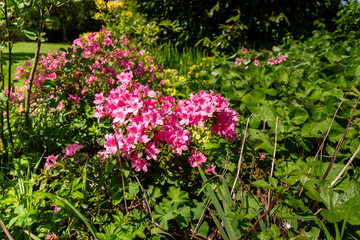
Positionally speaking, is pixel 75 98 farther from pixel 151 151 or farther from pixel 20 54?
pixel 20 54

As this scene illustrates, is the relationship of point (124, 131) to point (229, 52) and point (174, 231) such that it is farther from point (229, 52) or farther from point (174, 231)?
point (229, 52)

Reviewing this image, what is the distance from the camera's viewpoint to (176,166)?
130cm

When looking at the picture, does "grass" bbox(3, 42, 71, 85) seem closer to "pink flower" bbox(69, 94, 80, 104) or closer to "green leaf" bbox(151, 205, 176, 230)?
"pink flower" bbox(69, 94, 80, 104)

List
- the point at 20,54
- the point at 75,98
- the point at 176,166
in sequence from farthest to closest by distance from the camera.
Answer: the point at 20,54, the point at 75,98, the point at 176,166

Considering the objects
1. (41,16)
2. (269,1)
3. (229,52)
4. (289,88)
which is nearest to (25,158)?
(41,16)

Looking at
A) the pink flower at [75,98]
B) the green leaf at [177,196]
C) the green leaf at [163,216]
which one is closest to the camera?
the green leaf at [163,216]

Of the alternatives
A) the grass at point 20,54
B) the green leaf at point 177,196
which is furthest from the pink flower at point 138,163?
the grass at point 20,54

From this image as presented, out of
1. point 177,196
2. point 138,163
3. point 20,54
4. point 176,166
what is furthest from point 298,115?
point 20,54

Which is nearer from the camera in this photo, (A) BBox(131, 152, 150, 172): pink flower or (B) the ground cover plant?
(B) the ground cover plant

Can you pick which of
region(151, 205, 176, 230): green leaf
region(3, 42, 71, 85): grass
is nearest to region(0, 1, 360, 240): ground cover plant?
region(151, 205, 176, 230): green leaf

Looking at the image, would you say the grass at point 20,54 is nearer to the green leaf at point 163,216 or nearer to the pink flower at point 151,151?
the pink flower at point 151,151

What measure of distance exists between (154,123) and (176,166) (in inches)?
12.7

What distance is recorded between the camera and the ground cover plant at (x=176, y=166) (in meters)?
1.00

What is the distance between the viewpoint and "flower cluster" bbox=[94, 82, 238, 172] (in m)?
1.12
